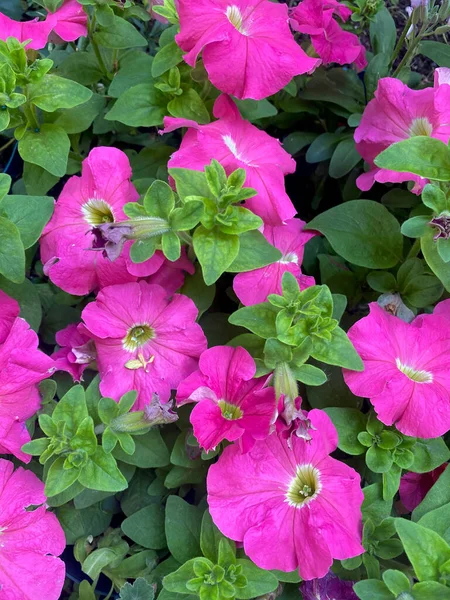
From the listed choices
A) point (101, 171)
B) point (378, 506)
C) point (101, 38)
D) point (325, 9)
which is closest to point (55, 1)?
point (101, 38)

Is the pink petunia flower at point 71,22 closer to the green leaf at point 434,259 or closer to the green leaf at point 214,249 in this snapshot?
the green leaf at point 214,249

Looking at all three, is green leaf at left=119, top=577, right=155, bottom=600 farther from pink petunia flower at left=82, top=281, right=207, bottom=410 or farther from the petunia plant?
pink petunia flower at left=82, top=281, right=207, bottom=410

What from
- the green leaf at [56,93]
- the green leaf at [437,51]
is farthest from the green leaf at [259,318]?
the green leaf at [437,51]

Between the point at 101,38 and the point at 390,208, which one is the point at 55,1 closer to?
the point at 101,38

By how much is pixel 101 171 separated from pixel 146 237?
22 centimetres

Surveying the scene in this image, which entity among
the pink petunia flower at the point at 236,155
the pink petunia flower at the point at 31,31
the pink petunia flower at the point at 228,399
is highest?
the pink petunia flower at the point at 31,31

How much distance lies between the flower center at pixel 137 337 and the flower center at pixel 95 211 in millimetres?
209

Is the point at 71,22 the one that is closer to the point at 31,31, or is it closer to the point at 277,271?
the point at 31,31

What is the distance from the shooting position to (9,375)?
92cm

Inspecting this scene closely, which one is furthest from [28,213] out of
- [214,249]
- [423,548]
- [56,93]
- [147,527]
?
[423,548]

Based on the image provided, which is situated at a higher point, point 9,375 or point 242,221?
point 242,221

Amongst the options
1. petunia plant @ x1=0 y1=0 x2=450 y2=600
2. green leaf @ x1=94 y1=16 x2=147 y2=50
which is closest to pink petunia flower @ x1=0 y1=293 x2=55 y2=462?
petunia plant @ x1=0 y1=0 x2=450 y2=600

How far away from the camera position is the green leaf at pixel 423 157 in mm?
871

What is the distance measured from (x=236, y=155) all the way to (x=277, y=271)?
0.71ft
